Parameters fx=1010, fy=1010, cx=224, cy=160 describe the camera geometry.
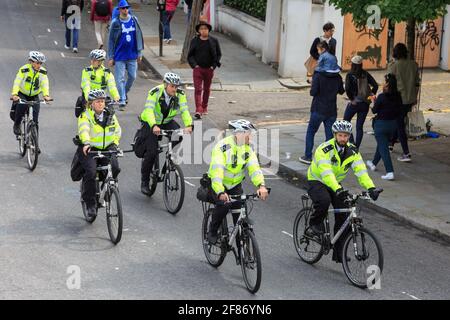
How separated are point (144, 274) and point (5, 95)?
10971 mm

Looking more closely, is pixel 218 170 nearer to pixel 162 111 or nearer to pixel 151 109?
pixel 151 109

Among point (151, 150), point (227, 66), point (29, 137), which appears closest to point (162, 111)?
point (151, 150)

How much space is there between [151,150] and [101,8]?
12.2 metres

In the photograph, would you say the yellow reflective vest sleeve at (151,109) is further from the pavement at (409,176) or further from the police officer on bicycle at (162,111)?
the pavement at (409,176)

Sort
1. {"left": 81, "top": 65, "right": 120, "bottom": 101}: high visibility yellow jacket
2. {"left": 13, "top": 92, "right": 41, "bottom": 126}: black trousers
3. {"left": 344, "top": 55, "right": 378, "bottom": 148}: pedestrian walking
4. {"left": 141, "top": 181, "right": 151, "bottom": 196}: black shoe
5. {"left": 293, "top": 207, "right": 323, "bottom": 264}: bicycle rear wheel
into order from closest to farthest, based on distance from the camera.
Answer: {"left": 293, "top": 207, "right": 323, "bottom": 264}: bicycle rear wheel → {"left": 141, "top": 181, "right": 151, "bottom": 196}: black shoe → {"left": 13, "top": 92, "right": 41, "bottom": 126}: black trousers → {"left": 81, "top": 65, "right": 120, "bottom": 101}: high visibility yellow jacket → {"left": 344, "top": 55, "right": 378, "bottom": 148}: pedestrian walking

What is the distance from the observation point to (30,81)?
1590 centimetres

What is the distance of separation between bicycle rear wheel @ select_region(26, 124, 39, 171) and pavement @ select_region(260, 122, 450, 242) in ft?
12.9

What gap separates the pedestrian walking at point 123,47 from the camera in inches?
800

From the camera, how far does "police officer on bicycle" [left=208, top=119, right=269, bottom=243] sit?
10.8 m

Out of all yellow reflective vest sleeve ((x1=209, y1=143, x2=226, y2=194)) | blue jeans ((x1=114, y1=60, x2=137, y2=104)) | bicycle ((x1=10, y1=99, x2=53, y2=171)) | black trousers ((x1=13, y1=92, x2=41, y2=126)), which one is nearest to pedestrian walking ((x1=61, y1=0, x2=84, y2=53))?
blue jeans ((x1=114, y1=60, x2=137, y2=104))

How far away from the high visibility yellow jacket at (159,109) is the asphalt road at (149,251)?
114 cm

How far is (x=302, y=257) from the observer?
11789 millimetres

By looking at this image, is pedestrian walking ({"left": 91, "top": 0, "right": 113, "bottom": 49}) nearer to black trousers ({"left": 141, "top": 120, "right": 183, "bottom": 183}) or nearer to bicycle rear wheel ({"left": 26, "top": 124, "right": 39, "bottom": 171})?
bicycle rear wheel ({"left": 26, "top": 124, "right": 39, "bottom": 171})

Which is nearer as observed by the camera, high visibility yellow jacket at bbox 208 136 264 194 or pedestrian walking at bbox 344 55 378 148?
high visibility yellow jacket at bbox 208 136 264 194
